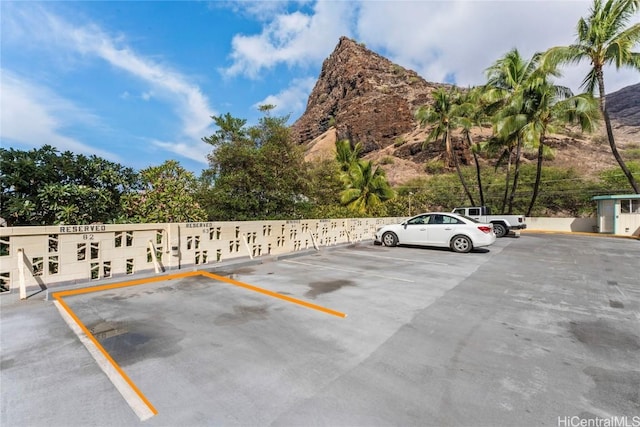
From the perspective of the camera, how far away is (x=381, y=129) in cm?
5794

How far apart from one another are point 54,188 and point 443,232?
11.8 metres

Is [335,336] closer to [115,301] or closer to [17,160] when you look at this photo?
[115,301]

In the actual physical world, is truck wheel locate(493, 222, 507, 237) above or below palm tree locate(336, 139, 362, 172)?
below

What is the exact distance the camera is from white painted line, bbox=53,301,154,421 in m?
2.34

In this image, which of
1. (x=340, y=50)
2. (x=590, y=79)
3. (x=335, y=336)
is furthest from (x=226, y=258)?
(x=340, y=50)

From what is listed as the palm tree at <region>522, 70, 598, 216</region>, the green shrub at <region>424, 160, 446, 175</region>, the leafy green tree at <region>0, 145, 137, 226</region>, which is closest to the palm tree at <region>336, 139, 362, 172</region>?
the palm tree at <region>522, 70, 598, 216</region>

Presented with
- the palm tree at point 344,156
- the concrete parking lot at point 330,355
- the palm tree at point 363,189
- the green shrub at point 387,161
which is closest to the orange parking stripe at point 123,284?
the concrete parking lot at point 330,355

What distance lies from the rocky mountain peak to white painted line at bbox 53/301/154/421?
55.9m

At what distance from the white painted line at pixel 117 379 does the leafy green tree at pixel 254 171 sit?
947cm

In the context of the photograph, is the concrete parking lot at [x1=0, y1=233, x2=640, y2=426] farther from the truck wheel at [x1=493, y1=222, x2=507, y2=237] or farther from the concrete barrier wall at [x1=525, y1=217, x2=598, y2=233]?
the concrete barrier wall at [x1=525, y1=217, x2=598, y2=233]

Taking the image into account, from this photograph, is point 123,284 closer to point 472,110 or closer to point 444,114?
point 444,114

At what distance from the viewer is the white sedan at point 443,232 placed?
11.2 metres

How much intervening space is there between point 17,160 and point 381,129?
55950 mm

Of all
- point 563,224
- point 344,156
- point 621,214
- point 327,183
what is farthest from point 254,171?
point 563,224
